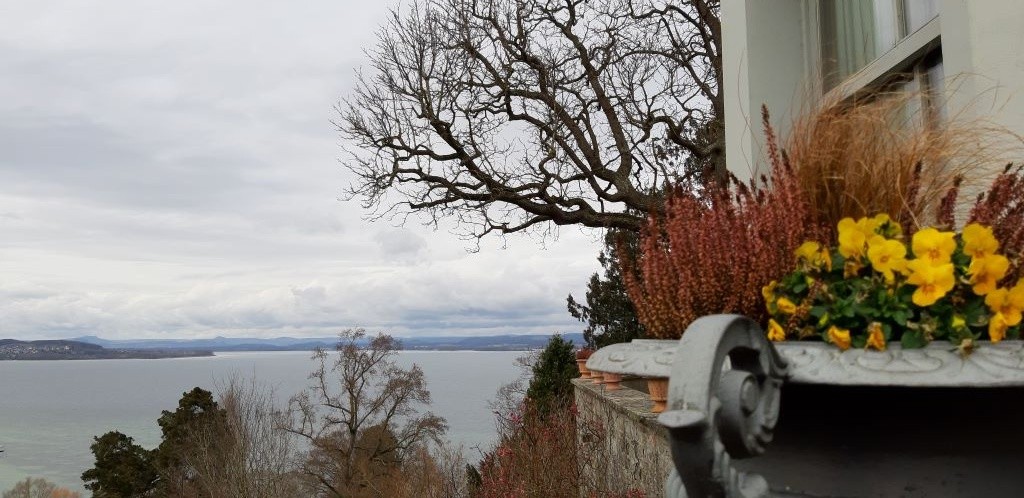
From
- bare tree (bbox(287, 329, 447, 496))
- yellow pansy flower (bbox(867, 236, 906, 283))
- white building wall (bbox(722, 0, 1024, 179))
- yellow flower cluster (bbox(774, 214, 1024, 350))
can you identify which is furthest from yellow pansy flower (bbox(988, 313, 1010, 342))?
bare tree (bbox(287, 329, 447, 496))

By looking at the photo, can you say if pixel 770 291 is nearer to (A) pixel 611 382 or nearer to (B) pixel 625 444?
(B) pixel 625 444

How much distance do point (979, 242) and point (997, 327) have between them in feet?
0.41

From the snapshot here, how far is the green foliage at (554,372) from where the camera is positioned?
1092 cm

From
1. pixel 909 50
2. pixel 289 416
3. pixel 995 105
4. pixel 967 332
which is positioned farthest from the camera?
pixel 289 416

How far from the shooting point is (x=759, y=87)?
11.9 ft

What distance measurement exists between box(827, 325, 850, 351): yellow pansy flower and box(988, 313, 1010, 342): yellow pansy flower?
19cm

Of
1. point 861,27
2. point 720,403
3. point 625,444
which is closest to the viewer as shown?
point 720,403

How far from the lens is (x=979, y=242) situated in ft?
3.44

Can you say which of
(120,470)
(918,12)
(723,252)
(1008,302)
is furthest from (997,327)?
(120,470)

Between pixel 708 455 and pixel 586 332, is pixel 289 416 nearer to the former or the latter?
pixel 586 332

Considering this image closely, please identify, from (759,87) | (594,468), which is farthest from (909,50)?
(594,468)

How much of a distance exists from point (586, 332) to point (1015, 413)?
13.0 m

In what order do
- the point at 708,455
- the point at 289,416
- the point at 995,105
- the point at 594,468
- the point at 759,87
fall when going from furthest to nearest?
1. the point at 289,416
2. the point at 594,468
3. the point at 759,87
4. the point at 995,105
5. the point at 708,455

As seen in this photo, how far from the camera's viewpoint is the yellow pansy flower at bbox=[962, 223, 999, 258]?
1.04m
